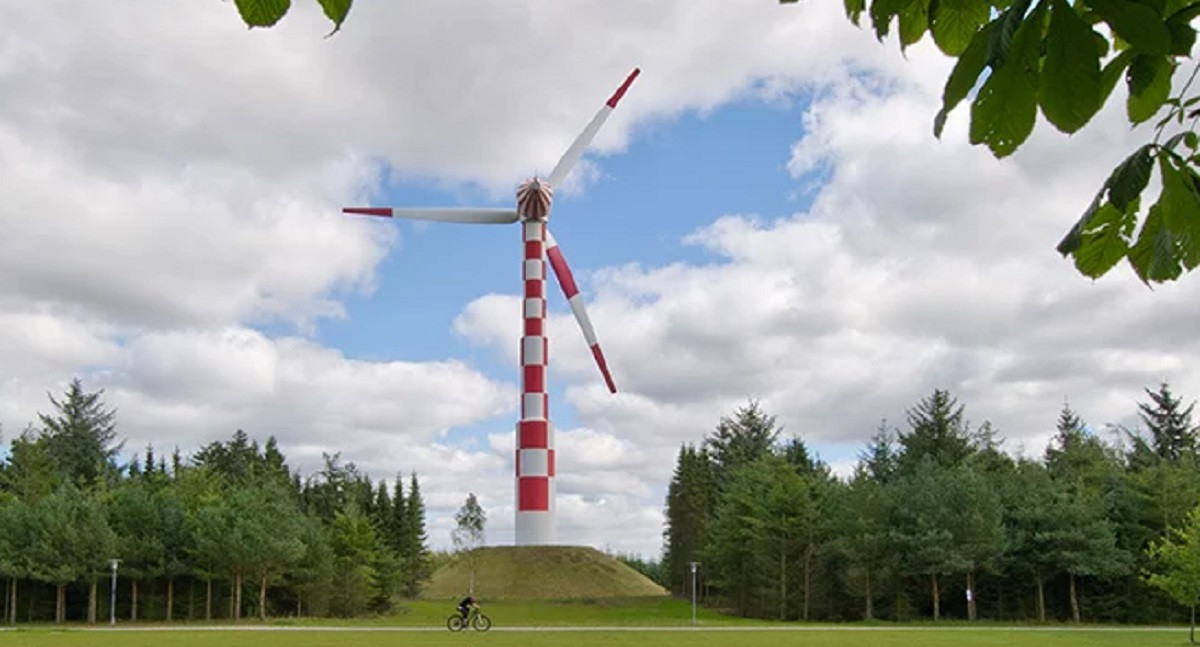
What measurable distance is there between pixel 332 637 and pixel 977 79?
37108mm

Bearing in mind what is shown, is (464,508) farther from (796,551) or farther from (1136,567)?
(1136,567)

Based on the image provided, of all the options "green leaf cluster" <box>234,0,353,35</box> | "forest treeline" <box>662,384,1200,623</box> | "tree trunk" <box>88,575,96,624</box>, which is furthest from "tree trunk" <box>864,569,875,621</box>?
"green leaf cluster" <box>234,0,353,35</box>

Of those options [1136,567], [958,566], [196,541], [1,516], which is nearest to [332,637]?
[196,541]

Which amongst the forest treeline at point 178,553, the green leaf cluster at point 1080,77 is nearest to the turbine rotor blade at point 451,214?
the forest treeline at point 178,553

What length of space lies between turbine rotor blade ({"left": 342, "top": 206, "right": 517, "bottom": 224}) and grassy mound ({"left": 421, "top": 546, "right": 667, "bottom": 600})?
1765 cm

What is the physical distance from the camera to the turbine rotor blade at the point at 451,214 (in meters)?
59.4

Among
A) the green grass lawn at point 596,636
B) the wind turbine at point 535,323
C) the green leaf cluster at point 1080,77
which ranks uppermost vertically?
the wind turbine at point 535,323

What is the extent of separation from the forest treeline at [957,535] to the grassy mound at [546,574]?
6.66m

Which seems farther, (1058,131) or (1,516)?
(1,516)

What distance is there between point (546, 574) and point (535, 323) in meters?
14.5

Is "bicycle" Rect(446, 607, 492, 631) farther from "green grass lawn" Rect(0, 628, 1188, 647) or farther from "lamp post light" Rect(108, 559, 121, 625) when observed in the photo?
"lamp post light" Rect(108, 559, 121, 625)

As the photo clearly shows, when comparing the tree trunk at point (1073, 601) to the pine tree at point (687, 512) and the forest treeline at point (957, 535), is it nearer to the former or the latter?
the forest treeline at point (957, 535)

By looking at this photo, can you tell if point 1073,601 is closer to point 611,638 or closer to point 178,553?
point 611,638

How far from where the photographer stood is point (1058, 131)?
159cm
